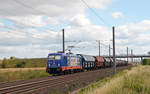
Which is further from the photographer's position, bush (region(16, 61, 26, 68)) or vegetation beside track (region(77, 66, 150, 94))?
bush (region(16, 61, 26, 68))

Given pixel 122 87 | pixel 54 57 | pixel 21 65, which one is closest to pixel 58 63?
pixel 54 57

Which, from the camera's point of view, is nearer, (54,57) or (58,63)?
(58,63)

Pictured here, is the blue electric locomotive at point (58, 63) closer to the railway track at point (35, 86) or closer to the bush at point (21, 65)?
the railway track at point (35, 86)

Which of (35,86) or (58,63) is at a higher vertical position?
(58,63)

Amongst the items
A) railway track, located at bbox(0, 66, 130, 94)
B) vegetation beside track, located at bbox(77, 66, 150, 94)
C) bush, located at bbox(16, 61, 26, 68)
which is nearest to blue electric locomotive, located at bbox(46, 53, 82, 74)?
railway track, located at bbox(0, 66, 130, 94)

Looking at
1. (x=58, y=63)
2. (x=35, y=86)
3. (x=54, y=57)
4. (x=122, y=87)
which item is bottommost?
(x=35, y=86)

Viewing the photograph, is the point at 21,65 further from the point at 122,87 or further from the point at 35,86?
the point at 122,87

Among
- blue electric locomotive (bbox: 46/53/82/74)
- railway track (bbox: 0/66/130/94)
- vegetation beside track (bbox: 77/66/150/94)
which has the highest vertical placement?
blue electric locomotive (bbox: 46/53/82/74)

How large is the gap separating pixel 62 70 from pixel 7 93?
54.2 ft

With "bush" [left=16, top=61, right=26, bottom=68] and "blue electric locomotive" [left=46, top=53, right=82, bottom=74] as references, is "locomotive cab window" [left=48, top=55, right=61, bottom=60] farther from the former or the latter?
"bush" [left=16, top=61, right=26, bottom=68]

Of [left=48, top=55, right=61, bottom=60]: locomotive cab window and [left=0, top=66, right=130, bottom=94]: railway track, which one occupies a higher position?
[left=48, top=55, right=61, bottom=60]: locomotive cab window

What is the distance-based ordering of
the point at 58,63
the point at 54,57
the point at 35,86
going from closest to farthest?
the point at 35,86
the point at 58,63
the point at 54,57

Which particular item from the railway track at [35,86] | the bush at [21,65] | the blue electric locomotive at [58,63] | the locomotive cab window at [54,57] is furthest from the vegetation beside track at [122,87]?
the bush at [21,65]

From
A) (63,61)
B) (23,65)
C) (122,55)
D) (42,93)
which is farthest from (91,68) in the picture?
(122,55)
